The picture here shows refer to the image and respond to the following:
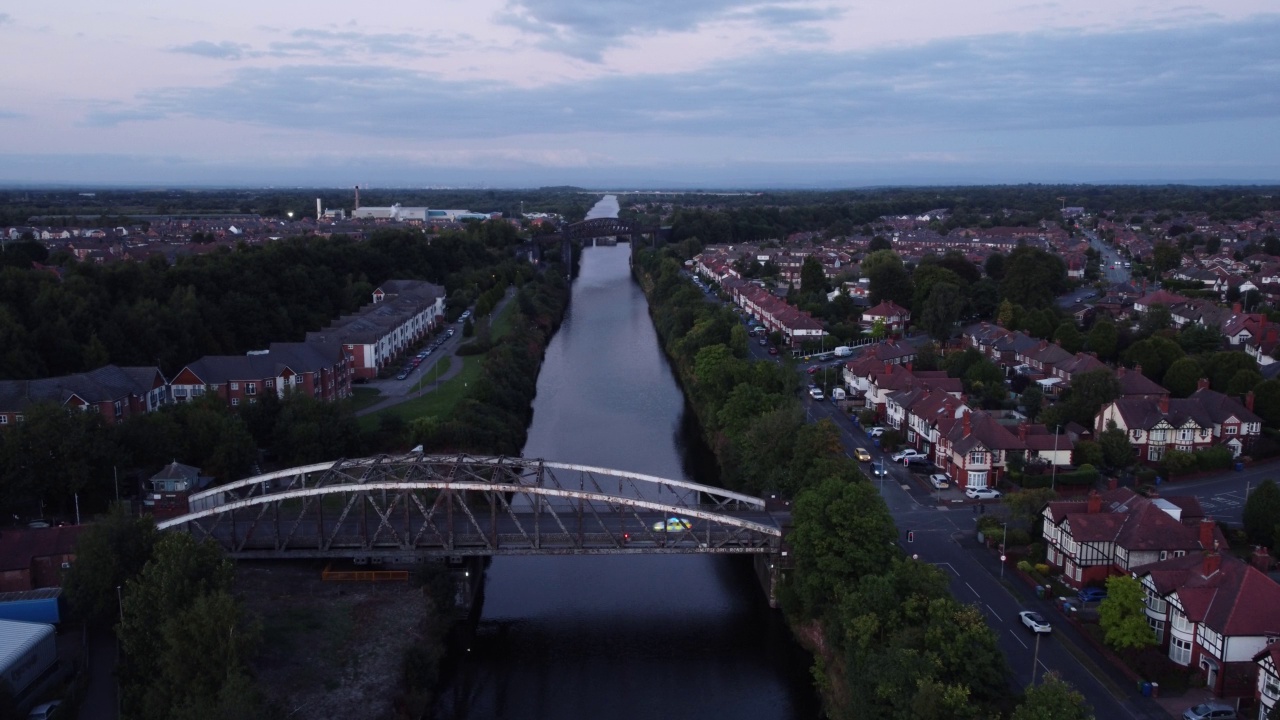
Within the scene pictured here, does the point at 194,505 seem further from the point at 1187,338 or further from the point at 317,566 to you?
the point at 1187,338

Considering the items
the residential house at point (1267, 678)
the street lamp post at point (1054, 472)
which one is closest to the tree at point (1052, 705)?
the residential house at point (1267, 678)

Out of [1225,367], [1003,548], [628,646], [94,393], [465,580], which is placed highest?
[1225,367]

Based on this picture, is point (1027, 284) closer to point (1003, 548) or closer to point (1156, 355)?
point (1156, 355)

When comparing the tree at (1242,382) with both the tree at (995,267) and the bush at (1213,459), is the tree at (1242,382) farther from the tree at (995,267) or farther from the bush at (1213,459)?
the tree at (995,267)

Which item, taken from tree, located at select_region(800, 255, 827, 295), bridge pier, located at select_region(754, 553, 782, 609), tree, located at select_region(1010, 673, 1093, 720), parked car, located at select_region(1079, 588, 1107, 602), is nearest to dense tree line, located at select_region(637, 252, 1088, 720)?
tree, located at select_region(1010, 673, 1093, 720)

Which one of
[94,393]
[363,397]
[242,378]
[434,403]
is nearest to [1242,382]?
[434,403]
